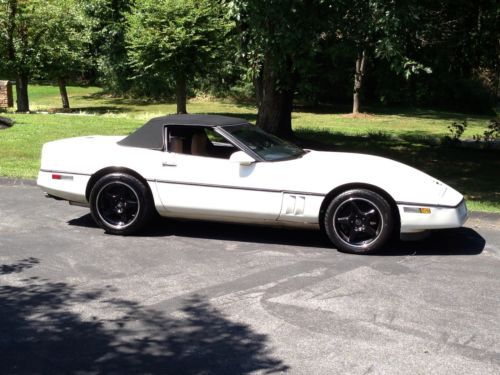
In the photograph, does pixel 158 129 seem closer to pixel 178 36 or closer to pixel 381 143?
pixel 381 143

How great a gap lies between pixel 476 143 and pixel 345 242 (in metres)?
10.9

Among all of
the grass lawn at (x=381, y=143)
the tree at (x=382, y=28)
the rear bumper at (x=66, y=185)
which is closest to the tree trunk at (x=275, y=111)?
the grass lawn at (x=381, y=143)

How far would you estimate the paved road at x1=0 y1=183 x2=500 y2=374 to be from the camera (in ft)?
12.6

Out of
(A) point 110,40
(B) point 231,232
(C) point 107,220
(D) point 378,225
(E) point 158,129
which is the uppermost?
(A) point 110,40

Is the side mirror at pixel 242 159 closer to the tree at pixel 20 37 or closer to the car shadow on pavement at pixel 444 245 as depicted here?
the car shadow on pavement at pixel 444 245

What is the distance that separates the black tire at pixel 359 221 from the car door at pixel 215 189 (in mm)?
584

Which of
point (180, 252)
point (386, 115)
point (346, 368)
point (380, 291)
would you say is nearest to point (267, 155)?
point (180, 252)

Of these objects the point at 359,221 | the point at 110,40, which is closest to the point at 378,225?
the point at 359,221

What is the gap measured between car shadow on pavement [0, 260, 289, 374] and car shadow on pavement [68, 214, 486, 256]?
1.98 metres

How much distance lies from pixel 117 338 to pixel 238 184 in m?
2.65

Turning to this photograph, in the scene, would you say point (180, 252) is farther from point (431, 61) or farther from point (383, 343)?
point (431, 61)

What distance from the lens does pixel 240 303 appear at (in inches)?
188

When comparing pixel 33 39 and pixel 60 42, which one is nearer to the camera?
pixel 33 39

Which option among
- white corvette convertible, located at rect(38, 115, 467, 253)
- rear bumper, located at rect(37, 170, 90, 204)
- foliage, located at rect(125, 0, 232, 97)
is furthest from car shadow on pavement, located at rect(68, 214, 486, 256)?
foliage, located at rect(125, 0, 232, 97)
